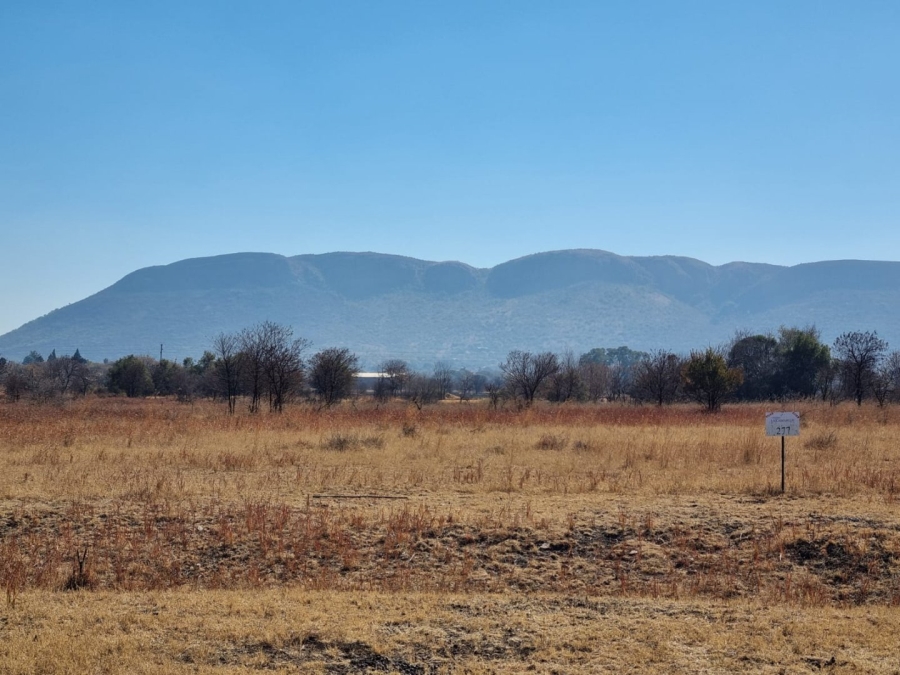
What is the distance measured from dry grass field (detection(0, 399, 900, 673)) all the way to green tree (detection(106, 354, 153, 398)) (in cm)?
5314

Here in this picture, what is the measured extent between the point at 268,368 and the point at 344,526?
25.9m

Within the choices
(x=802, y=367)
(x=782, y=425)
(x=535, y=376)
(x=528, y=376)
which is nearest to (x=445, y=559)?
(x=782, y=425)

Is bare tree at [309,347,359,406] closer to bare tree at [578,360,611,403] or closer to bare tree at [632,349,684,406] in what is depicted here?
bare tree at [632,349,684,406]

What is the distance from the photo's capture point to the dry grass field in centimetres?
700

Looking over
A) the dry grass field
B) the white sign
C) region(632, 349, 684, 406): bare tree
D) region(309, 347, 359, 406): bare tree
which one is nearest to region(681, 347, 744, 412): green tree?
region(632, 349, 684, 406): bare tree

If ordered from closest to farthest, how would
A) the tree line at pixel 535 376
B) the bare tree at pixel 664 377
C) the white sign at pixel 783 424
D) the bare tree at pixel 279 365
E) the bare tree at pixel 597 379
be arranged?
the white sign at pixel 783 424
the bare tree at pixel 279 365
the tree line at pixel 535 376
the bare tree at pixel 664 377
the bare tree at pixel 597 379

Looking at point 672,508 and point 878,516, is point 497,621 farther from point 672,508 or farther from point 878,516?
point 878,516

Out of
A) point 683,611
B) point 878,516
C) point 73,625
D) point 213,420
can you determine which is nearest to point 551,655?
point 683,611

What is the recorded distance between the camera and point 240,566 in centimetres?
1045

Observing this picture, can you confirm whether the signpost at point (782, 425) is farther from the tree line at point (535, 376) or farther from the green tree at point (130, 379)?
the green tree at point (130, 379)

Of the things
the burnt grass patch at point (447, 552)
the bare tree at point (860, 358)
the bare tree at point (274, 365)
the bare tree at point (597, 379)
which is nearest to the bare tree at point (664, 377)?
the bare tree at point (860, 358)

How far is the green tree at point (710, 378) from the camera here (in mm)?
41875

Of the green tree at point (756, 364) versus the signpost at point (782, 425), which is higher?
the green tree at point (756, 364)

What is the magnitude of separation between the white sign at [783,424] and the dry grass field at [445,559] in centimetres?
112
